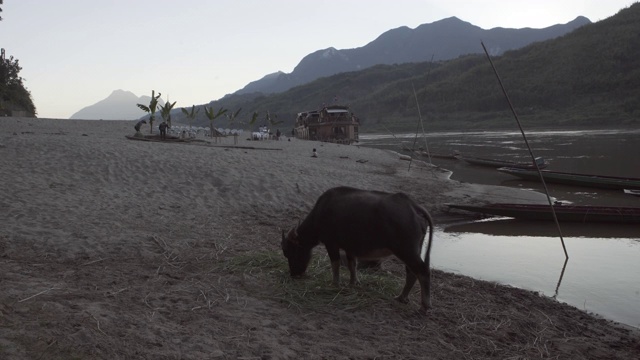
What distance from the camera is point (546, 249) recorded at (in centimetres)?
1123

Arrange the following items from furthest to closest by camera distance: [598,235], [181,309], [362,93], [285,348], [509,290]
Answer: [362,93] → [598,235] → [509,290] → [181,309] → [285,348]

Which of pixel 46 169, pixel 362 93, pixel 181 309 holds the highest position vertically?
pixel 362 93

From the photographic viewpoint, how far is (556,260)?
33.7 ft

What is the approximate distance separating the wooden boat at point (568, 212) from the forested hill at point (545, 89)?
51.1 meters

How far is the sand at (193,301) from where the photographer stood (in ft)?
14.1

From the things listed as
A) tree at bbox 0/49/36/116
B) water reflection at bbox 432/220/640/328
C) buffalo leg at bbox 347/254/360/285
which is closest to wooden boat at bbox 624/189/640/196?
water reflection at bbox 432/220/640/328

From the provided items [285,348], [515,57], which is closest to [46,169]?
[285,348]

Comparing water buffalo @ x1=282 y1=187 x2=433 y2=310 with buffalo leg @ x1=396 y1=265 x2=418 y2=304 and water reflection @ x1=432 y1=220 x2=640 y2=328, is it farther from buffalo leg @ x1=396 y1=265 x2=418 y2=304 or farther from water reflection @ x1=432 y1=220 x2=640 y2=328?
water reflection @ x1=432 y1=220 x2=640 y2=328

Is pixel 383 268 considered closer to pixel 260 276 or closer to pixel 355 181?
pixel 260 276

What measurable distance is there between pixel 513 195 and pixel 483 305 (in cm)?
1274

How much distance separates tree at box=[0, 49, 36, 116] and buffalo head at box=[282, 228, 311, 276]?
2028 inches

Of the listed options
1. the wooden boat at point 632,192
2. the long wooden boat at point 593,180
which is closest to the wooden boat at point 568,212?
the wooden boat at point 632,192

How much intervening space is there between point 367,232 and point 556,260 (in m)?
6.74

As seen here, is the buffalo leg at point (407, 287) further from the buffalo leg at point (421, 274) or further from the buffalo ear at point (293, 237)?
the buffalo ear at point (293, 237)
